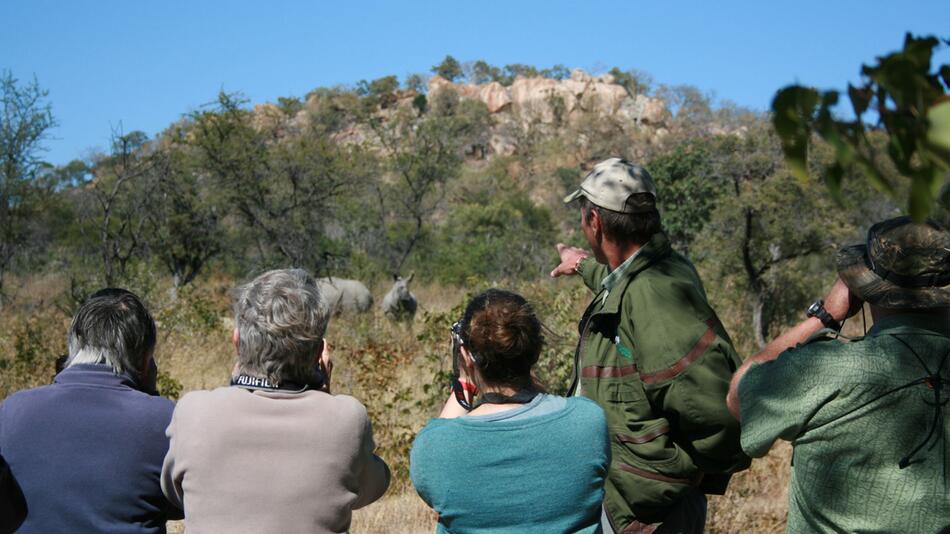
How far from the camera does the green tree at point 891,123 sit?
96 cm

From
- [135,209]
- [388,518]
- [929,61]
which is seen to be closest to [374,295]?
[135,209]

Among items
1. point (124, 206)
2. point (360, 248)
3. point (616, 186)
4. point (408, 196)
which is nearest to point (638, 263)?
point (616, 186)

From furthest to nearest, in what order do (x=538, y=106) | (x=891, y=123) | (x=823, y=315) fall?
(x=538, y=106) < (x=823, y=315) < (x=891, y=123)

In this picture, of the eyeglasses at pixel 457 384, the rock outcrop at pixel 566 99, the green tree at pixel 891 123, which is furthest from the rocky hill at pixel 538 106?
the green tree at pixel 891 123

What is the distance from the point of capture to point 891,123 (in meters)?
1.00

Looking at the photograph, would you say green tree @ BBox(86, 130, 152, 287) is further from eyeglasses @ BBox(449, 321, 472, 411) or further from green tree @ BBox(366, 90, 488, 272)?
eyeglasses @ BBox(449, 321, 472, 411)

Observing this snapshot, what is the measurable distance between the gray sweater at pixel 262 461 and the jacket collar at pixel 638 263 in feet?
2.79

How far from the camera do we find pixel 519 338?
7.02 feet

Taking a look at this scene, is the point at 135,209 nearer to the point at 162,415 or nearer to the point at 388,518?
the point at 388,518

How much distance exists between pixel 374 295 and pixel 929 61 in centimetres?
1384

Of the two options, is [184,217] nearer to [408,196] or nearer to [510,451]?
[408,196]

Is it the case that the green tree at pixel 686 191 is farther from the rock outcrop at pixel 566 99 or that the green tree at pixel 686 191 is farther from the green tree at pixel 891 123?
the rock outcrop at pixel 566 99

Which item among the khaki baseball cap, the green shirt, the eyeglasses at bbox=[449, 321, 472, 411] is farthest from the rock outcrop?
the green shirt

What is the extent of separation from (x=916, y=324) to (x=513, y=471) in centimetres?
101
